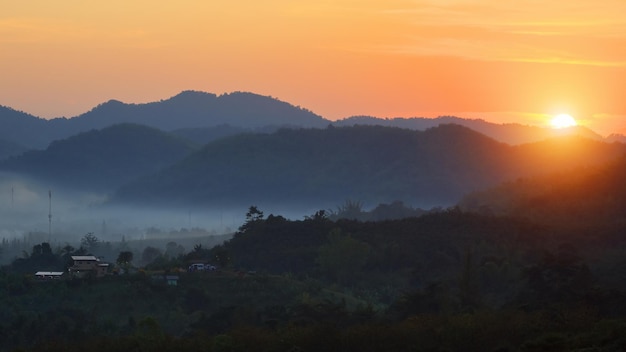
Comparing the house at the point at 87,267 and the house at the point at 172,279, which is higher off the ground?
the house at the point at 87,267

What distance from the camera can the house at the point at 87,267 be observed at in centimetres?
10644

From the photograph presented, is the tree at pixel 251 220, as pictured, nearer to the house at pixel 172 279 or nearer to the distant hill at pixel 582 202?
the distant hill at pixel 582 202

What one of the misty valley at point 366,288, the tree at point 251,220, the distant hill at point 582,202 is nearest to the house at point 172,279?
the misty valley at point 366,288

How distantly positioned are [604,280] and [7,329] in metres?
36.6

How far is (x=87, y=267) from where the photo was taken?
110500 mm

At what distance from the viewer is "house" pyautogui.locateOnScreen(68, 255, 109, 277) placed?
106438 mm

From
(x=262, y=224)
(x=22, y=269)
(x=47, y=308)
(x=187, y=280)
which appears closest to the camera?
(x=47, y=308)

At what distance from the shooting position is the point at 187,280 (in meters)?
103

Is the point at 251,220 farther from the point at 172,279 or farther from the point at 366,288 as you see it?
the point at 172,279

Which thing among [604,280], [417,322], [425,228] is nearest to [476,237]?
[425,228]

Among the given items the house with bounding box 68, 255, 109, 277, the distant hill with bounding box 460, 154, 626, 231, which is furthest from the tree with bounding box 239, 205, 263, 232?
the distant hill with bounding box 460, 154, 626, 231

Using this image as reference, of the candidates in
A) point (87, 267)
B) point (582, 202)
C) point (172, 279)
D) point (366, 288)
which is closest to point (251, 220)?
point (366, 288)

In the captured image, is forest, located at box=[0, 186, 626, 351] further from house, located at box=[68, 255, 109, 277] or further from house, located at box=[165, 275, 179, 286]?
house, located at box=[68, 255, 109, 277]

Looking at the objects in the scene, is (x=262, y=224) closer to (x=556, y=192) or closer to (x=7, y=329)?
(x=556, y=192)
